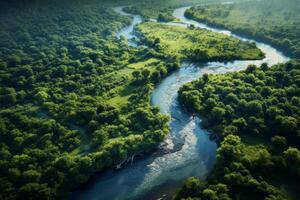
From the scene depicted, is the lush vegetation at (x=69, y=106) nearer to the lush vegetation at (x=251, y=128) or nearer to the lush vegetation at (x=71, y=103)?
the lush vegetation at (x=71, y=103)

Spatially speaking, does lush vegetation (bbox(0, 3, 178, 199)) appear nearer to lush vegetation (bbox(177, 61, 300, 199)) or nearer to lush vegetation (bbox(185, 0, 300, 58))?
lush vegetation (bbox(177, 61, 300, 199))

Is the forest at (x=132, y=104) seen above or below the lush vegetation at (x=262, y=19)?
below

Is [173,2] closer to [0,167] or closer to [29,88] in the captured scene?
[29,88]

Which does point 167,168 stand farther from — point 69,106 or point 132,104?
point 69,106

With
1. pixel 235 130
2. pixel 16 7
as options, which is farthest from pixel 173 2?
pixel 235 130

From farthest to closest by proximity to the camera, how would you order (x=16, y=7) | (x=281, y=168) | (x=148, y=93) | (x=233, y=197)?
(x=16, y=7) → (x=148, y=93) → (x=281, y=168) → (x=233, y=197)

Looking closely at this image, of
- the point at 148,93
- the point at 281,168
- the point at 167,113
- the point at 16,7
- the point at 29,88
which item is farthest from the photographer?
the point at 16,7

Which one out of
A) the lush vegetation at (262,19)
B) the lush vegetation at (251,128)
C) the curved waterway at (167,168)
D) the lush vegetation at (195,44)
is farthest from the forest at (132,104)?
the curved waterway at (167,168)
